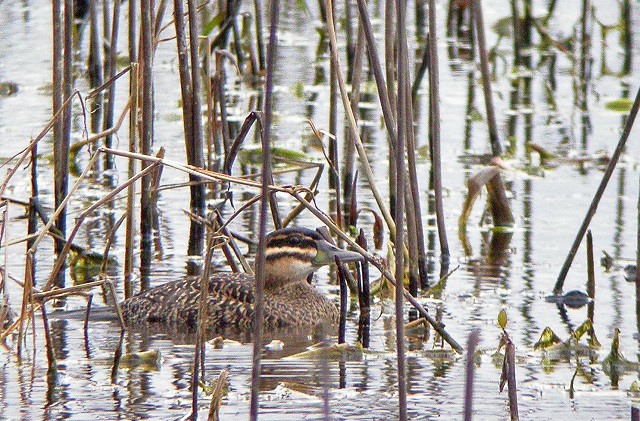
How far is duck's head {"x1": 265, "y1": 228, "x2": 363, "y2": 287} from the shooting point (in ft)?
22.6

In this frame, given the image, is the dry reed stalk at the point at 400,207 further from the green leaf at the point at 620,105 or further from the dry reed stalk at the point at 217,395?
the green leaf at the point at 620,105

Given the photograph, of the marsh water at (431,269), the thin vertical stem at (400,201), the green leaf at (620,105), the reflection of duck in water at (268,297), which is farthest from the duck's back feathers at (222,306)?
the green leaf at (620,105)

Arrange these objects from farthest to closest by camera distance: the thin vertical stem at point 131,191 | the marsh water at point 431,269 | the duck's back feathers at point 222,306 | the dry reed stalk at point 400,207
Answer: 1. the thin vertical stem at point 131,191
2. the duck's back feathers at point 222,306
3. the marsh water at point 431,269
4. the dry reed stalk at point 400,207

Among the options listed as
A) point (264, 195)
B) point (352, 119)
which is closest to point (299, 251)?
point (352, 119)

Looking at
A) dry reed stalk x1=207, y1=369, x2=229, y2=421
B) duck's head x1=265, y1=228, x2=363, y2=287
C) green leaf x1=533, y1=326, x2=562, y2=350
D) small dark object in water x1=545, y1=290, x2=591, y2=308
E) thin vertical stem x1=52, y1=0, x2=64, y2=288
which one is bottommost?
small dark object in water x1=545, y1=290, x2=591, y2=308

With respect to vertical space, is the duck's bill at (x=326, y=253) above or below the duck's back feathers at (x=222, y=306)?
above

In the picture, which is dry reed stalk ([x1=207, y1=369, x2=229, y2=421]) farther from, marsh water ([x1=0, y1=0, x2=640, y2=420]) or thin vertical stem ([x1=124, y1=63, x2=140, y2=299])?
thin vertical stem ([x1=124, y1=63, x2=140, y2=299])

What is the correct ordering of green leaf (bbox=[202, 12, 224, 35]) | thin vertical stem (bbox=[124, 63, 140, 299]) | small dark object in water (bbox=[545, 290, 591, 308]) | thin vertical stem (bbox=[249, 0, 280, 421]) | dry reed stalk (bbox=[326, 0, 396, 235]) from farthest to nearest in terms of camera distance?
green leaf (bbox=[202, 12, 224, 35]), small dark object in water (bbox=[545, 290, 591, 308]), thin vertical stem (bbox=[124, 63, 140, 299]), dry reed stalk (bbox=[326, 0, 396, 235]), thin vertical stem (bbox=[249, 0, 280, 421])

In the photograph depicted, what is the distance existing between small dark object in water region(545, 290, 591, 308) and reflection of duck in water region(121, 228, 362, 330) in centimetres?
120

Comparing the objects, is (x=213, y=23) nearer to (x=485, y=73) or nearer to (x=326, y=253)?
(x=485, y=73)

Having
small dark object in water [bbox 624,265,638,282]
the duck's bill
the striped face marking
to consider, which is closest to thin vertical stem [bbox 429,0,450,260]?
the duck's bill

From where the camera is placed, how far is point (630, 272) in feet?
24.2

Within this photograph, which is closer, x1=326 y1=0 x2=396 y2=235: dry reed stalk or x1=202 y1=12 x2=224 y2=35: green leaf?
x1=326 y1=0 x2=396 y2=235: dry reed stalk

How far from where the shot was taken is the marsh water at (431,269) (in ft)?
17.1
